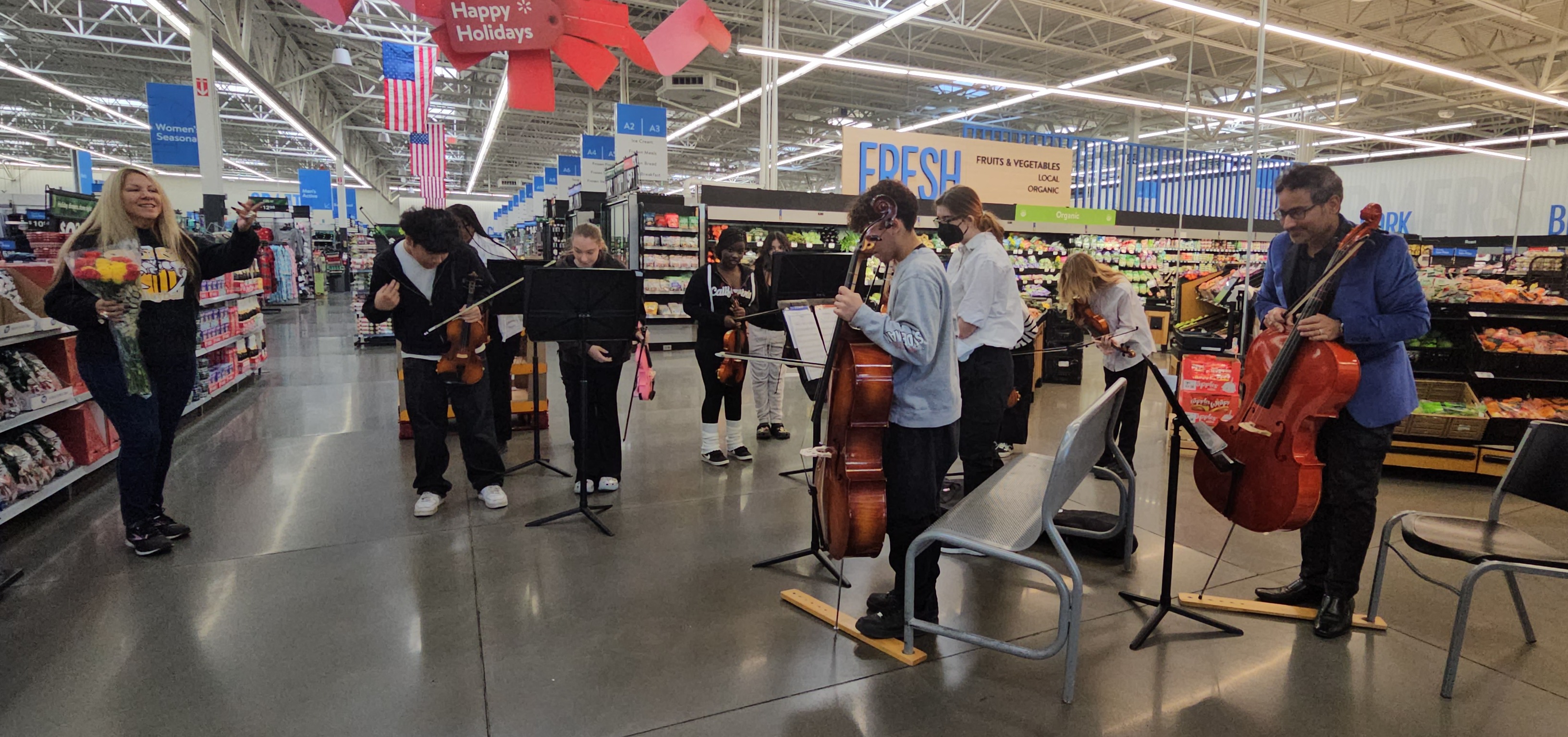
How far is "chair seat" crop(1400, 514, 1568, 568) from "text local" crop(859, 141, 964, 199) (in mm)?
9140

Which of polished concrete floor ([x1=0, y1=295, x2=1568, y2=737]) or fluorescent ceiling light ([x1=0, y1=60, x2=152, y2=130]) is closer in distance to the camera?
polished concrete floor ([x1=0, y1=295, x2=1568, y2=737])

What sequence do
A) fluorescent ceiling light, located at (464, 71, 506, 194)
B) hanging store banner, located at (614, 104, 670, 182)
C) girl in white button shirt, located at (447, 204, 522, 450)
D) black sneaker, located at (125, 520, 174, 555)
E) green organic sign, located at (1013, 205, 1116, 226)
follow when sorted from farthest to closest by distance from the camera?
1. green organic sign, located at (1013, 205, 1116, 226)
2. fluorescent ceiling light, located at (464, 71, 506, 194)
3. hanging store banner, located at (614, 104, 670, 182)
4. girl in white button shirt, located at (447, 204, 522, 450)
5. black sneaker, located at (125, 520, 174, 555)

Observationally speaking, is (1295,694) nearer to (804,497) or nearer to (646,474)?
(804,497)

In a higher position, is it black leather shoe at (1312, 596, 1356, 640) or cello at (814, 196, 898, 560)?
cello at (814, 196, 898, 560)

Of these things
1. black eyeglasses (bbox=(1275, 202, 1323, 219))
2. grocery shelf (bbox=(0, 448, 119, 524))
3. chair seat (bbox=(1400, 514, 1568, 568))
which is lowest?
grocery shelf (bbox=(0, 448, 119, 524))

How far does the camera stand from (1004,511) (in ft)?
7.68

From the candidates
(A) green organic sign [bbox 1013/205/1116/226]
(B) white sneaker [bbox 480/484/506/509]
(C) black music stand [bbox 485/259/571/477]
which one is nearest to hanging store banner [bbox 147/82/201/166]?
(C) black music stand [bbox 485/259/571/477]

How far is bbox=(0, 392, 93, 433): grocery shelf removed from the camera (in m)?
3.36

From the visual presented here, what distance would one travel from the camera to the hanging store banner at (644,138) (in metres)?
11.1

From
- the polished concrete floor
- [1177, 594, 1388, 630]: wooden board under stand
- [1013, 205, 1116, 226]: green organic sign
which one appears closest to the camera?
the polished concrete floor

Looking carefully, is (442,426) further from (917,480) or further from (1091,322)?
(1091,322)

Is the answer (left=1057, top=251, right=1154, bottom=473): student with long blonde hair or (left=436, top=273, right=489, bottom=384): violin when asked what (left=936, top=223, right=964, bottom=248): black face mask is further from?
(left=436, top=273, right=489, bottom=384): violin

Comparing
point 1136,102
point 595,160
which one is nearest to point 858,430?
point 1136,102

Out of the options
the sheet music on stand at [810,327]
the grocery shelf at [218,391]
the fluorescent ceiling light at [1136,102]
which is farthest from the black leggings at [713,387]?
the fluorescent ceiling light at [1136,102]
